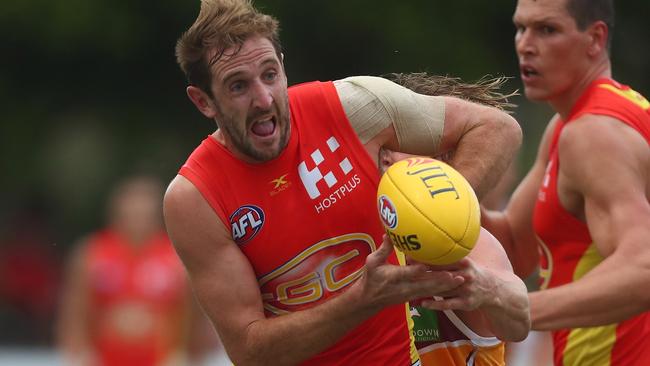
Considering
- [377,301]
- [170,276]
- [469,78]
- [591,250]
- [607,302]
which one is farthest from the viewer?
[469,78]

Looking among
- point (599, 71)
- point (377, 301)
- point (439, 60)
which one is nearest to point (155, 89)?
point (439, 60)

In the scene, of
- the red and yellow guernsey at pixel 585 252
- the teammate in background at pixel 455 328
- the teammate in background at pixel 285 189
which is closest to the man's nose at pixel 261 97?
the teammate in background at pixel 285 189

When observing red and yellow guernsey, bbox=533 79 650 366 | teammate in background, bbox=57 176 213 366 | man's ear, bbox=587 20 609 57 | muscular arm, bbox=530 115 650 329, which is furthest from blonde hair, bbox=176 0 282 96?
teammate in background, bbox=57 176 213 366

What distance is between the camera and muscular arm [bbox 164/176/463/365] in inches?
213

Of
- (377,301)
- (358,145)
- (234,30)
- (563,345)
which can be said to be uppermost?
(234,30)

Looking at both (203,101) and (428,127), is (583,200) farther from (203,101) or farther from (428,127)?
(203,101)

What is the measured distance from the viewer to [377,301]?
516 cm

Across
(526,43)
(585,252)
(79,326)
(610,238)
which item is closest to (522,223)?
(585,252)

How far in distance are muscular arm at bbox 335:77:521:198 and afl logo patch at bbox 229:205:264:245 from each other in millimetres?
533

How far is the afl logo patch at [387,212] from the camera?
195 inches

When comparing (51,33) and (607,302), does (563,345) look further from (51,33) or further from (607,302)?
(51,33)

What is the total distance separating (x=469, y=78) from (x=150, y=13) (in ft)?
10.9

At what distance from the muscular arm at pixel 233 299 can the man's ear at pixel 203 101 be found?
0.99 feet

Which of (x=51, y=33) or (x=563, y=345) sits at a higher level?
(x=51, y=33)
